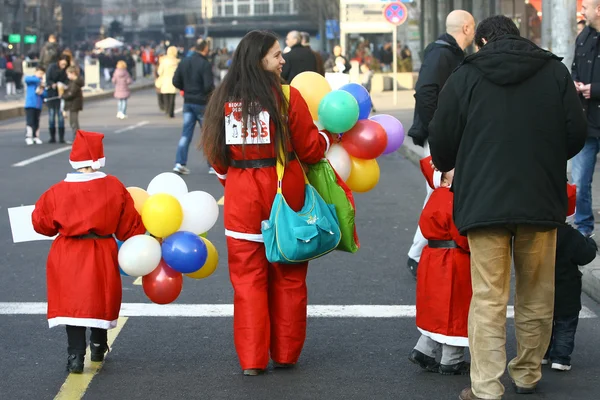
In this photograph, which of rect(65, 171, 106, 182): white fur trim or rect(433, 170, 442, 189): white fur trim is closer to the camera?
rect(65, 171, 106, 182): white fur trim

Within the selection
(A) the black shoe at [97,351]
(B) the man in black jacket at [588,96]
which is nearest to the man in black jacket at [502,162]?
(A) the black shoe at [97,351]

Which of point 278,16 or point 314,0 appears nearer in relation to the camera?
point 314,0

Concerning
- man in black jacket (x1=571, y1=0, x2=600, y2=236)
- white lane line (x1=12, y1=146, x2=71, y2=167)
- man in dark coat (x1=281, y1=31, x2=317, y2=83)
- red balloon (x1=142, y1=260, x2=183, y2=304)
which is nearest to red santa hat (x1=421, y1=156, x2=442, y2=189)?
red balloon (x1=142, y1=260, x2=183, y2=304)

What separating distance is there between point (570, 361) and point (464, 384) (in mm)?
772

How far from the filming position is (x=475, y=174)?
16.6ft

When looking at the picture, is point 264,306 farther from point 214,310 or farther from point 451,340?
point 214,310

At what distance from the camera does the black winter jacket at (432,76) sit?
771 cm

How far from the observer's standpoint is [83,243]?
5.90 meters

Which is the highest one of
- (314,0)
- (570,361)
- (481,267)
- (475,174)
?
(314,0)

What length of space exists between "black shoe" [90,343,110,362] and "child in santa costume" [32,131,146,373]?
0.14m

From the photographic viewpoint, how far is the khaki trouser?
16.8 ft

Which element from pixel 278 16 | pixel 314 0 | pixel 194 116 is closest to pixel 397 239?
pixel 194 116

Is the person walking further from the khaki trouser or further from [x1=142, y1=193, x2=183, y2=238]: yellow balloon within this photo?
the khaki trouser

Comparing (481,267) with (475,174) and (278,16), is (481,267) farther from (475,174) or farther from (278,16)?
(278,16)
